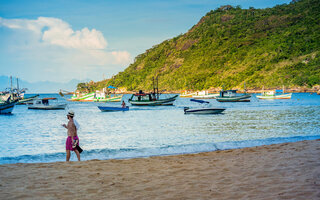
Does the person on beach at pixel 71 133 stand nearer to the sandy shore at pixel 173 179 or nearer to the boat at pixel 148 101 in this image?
the sandy shore at pixel 173 179

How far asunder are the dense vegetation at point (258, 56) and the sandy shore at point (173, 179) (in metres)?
124

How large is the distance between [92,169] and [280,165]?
5.90m

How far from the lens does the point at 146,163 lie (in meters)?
11.0

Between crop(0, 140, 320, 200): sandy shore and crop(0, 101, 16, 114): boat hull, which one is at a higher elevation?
crop(0, 140, 320, 200): sandy shore

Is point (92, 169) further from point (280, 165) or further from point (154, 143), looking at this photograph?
point (154, 143)

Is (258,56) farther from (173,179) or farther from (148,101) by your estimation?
(173,179)

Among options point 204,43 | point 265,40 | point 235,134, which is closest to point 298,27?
point 265,40

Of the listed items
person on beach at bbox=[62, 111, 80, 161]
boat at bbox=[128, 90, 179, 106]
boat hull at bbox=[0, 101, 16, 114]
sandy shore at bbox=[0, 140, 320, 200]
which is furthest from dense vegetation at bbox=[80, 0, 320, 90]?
person on beach at bbox=[62, 111, 80, 161]

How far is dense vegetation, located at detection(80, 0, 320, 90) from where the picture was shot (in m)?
130

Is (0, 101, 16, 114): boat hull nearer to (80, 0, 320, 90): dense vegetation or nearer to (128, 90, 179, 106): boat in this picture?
(128, 90, 179, 106): boat

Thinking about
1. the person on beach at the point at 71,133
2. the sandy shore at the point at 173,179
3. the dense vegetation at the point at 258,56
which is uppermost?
the dense vegetation at the point at 258,56

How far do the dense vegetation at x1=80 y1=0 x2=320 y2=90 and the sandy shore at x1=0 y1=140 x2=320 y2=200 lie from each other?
124478mm

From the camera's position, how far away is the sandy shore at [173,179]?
667 centimetres

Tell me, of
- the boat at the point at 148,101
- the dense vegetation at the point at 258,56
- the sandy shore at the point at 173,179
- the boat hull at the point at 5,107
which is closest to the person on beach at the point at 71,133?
the sandy shore at the point at 173,179
